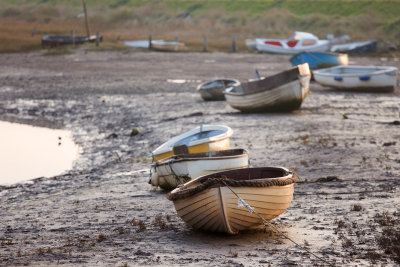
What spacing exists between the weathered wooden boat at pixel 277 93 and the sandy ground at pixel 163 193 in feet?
1.46

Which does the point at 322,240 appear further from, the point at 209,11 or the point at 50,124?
the point at 209,11

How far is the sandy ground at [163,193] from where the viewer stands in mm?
7969

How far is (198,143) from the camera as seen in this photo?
13.0 metres

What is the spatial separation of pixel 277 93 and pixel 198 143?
869 centimetres

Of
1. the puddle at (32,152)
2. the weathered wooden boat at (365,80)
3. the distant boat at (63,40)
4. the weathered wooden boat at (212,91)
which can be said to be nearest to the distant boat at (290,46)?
the distant boat at (63,40)

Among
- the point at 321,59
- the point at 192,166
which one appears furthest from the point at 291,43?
the point at 192,166

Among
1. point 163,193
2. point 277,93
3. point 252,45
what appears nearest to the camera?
point 163,193

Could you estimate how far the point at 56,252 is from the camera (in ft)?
26.6

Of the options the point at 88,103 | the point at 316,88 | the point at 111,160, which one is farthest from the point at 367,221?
the point at 316,88

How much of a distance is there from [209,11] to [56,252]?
2964 inches

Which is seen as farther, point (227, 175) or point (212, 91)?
point (212, 91)

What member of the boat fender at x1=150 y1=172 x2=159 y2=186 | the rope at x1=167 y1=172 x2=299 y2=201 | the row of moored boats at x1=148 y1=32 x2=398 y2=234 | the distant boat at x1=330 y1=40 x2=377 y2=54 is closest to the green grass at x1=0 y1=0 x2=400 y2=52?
the distant boat at x1=330 y1=40 x2=377 y2=54

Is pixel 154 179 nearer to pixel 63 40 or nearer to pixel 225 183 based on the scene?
pixel 225 183

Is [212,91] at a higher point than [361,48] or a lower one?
lower
